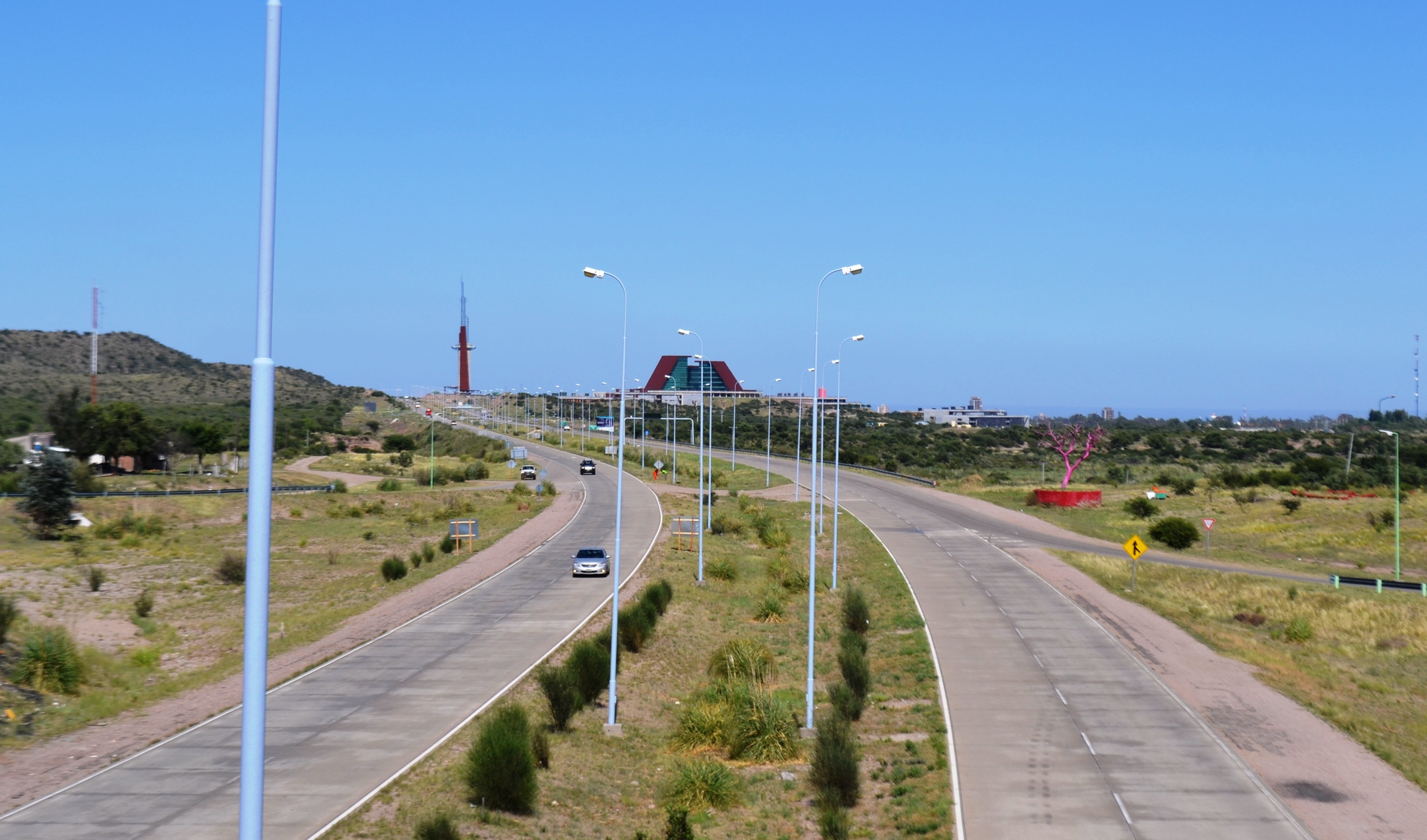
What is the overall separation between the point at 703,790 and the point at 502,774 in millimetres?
4013

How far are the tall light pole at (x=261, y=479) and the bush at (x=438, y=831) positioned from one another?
8644 mm

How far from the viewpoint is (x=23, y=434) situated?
100m

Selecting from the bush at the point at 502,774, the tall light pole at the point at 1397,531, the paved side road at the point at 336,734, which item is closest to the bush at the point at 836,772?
the bush at the point at 502,774

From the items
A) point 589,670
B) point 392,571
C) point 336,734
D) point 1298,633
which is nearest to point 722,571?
point 392,571

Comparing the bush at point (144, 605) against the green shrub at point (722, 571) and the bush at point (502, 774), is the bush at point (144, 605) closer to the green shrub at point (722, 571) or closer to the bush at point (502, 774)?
the green shrub at point (722, 571)

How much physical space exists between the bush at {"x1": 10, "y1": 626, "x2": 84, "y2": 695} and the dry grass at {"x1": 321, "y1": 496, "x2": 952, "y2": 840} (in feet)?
35.0

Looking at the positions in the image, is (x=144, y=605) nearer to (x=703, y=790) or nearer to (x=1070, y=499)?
(x=703, y=790)

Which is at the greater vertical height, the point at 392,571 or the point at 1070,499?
the point at 1070,499

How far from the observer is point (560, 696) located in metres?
22.9

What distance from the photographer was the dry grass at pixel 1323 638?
24562mm

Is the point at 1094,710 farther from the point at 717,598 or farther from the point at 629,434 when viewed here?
the point at 629,434

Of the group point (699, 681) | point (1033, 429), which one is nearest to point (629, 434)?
point (1033, 429)

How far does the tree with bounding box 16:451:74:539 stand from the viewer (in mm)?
49812

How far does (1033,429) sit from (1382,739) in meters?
156
